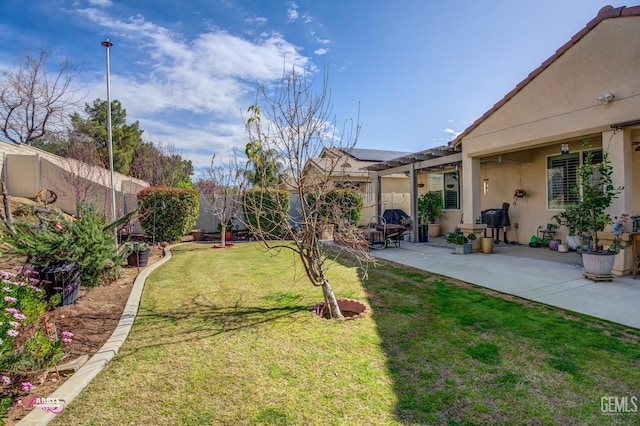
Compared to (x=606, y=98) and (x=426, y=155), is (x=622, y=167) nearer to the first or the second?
(x=606, y=98)

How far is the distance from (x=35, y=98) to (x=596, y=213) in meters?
24.3

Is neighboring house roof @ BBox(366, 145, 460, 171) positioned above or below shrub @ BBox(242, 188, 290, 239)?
above

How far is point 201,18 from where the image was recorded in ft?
29.5

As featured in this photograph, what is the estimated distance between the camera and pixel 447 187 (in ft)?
Answer: 45.1

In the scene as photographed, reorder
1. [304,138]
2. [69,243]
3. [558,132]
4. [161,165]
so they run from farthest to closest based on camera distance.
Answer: [161,165] → [558,132] → [69,243] → [304,138]

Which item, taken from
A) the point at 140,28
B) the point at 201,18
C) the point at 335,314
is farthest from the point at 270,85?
the point at 140,28

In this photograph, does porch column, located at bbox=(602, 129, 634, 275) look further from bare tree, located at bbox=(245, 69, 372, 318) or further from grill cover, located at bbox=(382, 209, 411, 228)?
grill cover, located at bbox=(382, 209, 411, 228)

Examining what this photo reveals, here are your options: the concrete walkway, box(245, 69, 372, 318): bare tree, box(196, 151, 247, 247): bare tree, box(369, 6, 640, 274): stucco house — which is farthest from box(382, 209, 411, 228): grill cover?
box(245, 69, 372, 318): bare tree

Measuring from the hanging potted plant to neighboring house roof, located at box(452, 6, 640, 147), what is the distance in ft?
7.81

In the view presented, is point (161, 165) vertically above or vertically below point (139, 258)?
above

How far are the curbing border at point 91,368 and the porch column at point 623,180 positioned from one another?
27.3ft

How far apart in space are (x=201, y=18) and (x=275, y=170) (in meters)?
6.82

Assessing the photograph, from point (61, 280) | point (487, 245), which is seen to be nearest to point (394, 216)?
point (487, 245)

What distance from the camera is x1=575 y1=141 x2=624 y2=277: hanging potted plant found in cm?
590
